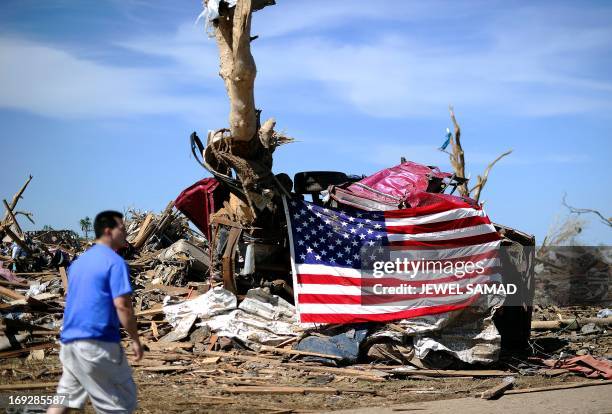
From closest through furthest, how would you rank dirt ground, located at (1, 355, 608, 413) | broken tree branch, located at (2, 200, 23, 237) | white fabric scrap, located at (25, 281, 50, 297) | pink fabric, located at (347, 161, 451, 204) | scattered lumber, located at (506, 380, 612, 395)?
dirt ground, located at (1, 355, 608, 413)
scattered lumber, located at (506, 380, 612, 395)
pink fabric, located at (347, 161, 451, 204)
white fabric scrap, located at (25, 281, 50, 297)
broken tree branch, located at (2, 200, 23, 237)

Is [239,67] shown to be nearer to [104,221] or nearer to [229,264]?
[229,264]

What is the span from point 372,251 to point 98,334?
22.7 ft

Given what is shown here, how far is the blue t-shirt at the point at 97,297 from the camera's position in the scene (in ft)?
18.6

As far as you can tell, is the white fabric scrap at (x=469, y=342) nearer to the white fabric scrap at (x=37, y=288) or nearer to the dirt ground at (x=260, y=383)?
the dirt ground at (x=260, y=383)

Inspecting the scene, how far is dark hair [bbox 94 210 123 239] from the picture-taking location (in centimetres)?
595

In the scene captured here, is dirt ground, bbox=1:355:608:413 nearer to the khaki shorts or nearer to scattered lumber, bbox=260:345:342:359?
scattered lumber, bbox=260:345:342:359

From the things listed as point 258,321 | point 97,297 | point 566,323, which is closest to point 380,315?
point 258,321

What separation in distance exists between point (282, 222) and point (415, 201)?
242cm

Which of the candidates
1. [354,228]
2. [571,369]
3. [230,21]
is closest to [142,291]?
[354,228]

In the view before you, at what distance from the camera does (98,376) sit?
18.7 feet

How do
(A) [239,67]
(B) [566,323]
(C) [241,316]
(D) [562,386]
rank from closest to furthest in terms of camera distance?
(D) [562,386]
(A) [239,67]
(C) [241,316]
(B) [566,323]

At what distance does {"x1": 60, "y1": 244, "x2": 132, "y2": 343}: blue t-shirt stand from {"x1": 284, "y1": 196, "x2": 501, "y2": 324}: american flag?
637 cm

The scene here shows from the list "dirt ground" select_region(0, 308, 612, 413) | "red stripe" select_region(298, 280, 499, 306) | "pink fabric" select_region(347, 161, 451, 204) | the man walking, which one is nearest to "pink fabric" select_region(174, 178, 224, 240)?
"pink fabric" select_region(347, 161, 451, 204)

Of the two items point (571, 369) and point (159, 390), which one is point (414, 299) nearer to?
point (571, 369)
